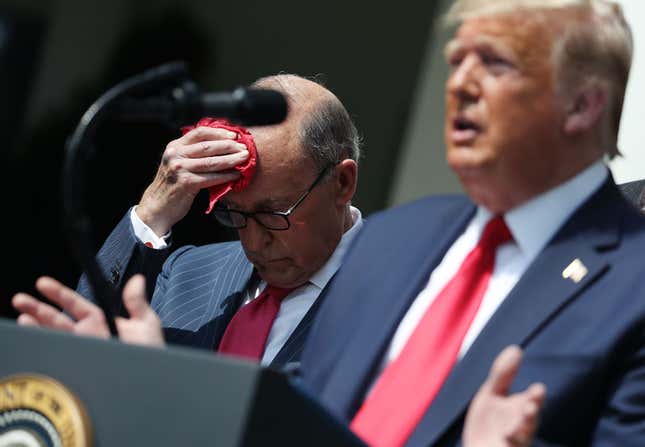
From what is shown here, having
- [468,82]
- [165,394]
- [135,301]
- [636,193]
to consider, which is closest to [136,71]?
[636,193]

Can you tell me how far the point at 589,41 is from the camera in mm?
2465

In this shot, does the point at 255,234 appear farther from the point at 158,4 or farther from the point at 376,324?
the point at 158,4

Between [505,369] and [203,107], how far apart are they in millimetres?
676

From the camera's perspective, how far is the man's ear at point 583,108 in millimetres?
2461

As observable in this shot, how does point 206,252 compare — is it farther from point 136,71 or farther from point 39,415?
point 136,71

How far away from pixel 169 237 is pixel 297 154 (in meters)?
0.45

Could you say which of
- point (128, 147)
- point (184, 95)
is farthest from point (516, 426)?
point (128, 147)

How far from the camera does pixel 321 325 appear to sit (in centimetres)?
264

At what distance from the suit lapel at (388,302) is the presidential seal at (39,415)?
493mm

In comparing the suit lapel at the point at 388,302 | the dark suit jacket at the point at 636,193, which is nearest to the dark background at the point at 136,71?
the dark suit jacket at the point at 636,193

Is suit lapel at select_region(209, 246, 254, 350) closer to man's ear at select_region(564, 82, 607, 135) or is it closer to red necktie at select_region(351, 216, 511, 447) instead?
red necktie at select_region(351, 216, 511, 447)

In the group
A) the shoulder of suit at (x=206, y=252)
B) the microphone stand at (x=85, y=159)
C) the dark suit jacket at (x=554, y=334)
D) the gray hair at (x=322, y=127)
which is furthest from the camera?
the shoulder of suit at (x=206, y=252)

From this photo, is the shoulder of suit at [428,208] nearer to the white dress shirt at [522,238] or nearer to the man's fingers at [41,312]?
the white dress shirt at [522,238]

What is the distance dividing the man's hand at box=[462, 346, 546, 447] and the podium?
0.65ft
